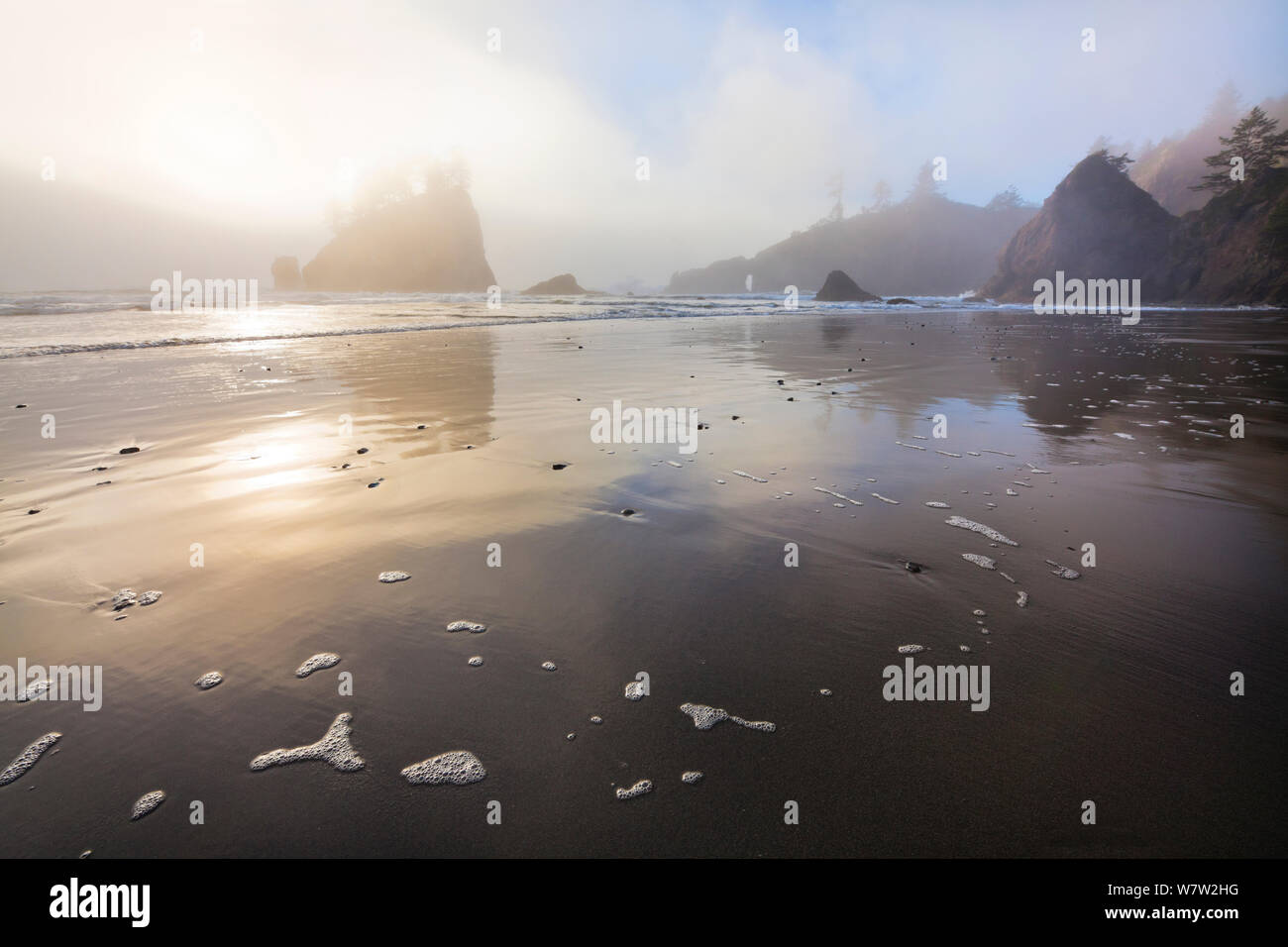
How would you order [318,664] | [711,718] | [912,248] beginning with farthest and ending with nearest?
[912,248]
[318,664]
[711,718]

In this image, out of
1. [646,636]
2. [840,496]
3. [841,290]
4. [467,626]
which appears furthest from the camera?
[841,290]

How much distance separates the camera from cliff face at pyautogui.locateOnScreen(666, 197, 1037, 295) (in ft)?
536

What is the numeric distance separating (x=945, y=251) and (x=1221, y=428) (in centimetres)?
18854

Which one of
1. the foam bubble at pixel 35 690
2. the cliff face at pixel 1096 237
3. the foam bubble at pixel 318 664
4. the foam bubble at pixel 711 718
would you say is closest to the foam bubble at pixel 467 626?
the foam bubble at pixel 318 664

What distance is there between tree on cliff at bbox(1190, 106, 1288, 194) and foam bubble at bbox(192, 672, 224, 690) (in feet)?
258

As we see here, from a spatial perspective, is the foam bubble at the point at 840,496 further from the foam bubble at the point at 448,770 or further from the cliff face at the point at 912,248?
the cliff face at the point at 912,248

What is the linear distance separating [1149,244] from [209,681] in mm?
88961

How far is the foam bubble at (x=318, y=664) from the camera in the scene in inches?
109

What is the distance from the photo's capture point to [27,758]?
2246 millimetres

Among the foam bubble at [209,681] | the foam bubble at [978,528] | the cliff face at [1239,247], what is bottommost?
the foam bubble at [209,681]

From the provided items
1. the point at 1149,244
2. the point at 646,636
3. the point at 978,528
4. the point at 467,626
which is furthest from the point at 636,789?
the point at 1149,244

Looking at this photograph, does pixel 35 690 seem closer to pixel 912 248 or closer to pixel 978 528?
pixel 978 528

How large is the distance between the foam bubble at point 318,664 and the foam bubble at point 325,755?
50cm
